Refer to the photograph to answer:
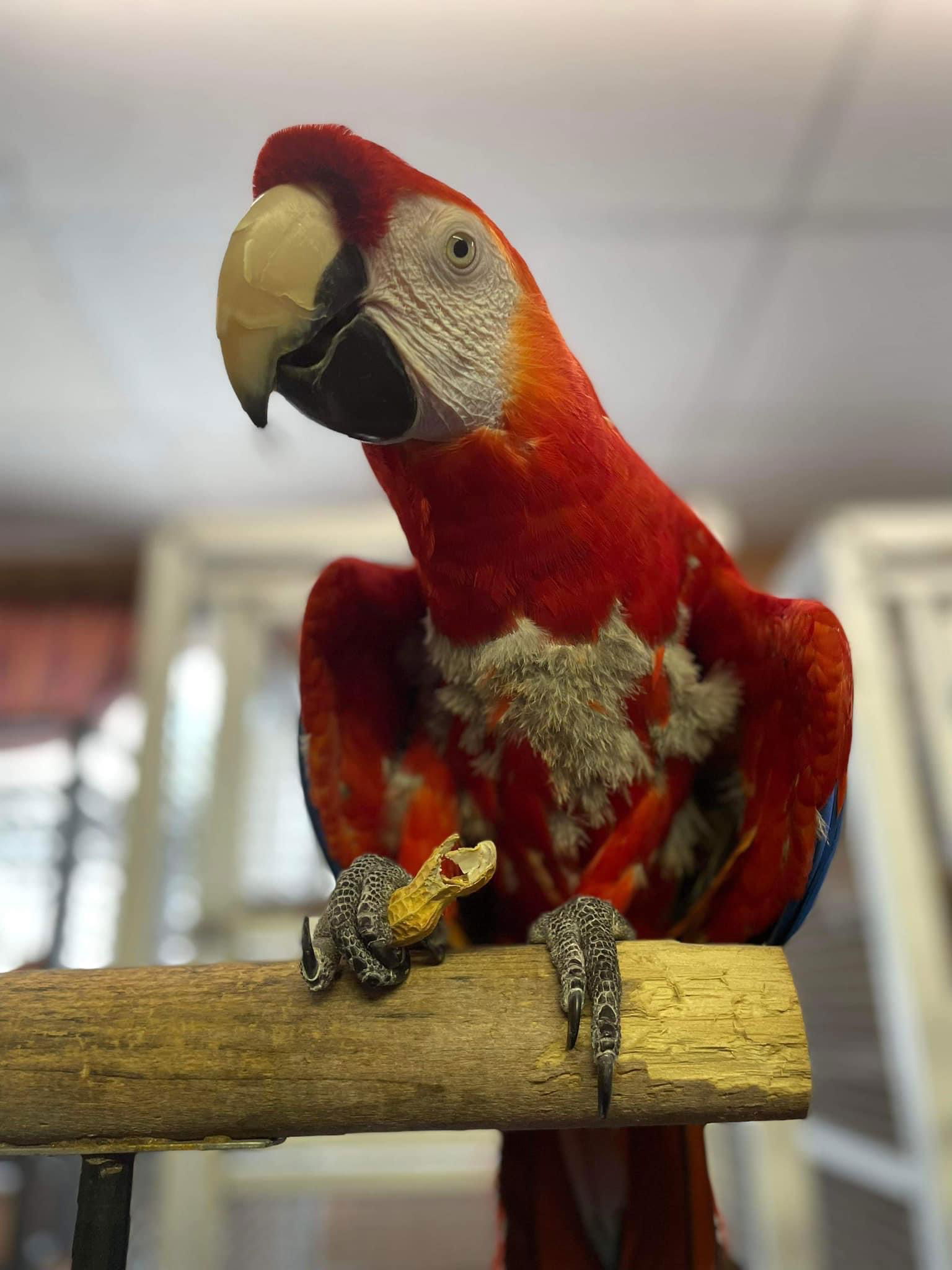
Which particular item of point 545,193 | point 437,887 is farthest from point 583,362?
point 437,887

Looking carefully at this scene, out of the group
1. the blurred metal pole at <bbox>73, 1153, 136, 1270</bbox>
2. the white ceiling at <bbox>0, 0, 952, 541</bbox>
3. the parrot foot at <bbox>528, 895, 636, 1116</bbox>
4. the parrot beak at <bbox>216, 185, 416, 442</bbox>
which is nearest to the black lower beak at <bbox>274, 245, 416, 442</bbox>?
the parrot beak at <bbox>216, 185, 416, 442</bbox>

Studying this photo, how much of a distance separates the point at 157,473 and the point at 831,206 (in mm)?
1138

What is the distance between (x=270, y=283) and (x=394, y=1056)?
1.20 feet

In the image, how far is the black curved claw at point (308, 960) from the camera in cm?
45

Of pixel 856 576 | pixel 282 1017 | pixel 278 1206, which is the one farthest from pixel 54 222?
pixel 278 1206

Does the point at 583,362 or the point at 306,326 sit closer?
the point at 306,326

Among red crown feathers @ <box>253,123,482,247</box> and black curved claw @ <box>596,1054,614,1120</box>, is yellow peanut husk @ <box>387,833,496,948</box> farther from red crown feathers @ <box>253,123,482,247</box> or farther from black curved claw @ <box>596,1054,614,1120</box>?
red crown feathers @ <box>253,123,482,247</box>

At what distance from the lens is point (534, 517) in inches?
18.7

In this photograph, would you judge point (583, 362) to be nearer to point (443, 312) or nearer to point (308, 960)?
point (443, 312)

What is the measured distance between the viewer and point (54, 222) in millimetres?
1056

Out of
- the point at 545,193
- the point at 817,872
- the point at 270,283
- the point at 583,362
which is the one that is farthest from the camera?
the point at 583,362

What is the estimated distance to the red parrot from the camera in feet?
1.39

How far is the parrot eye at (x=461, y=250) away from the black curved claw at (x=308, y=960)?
13.2 inches

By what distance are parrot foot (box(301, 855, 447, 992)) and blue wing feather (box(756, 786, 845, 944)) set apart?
0.21 m
